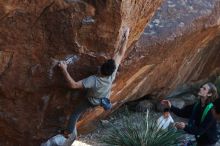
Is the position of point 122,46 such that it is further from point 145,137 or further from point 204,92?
point 145,137

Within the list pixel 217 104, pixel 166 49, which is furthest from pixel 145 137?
pixel 166 49

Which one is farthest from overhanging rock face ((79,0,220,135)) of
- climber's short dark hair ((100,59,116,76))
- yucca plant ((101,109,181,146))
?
climber's short dark hair ((100,59,116,76))

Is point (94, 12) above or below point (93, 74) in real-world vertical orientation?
above

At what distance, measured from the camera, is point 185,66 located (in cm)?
1239

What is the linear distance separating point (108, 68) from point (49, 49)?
79 cm

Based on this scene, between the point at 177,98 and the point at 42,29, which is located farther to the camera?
the point at 177,98

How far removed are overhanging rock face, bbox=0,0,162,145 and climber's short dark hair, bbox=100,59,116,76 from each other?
0.22 m

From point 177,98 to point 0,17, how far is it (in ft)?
26.2

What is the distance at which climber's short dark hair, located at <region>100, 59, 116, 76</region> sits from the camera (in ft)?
22.8

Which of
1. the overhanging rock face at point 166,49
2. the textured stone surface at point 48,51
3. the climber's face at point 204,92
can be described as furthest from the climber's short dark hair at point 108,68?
Answer: the overhanging rock face at point 166,49

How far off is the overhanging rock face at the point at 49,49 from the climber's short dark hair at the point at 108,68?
221 mm

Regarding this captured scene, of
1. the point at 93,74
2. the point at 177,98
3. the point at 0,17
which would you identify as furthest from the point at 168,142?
the point at 177,98

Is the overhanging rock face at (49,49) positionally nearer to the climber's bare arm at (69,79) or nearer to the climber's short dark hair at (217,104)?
the climber's bare arm at (69,79)

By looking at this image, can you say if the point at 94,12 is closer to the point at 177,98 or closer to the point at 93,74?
the point at 93,74
